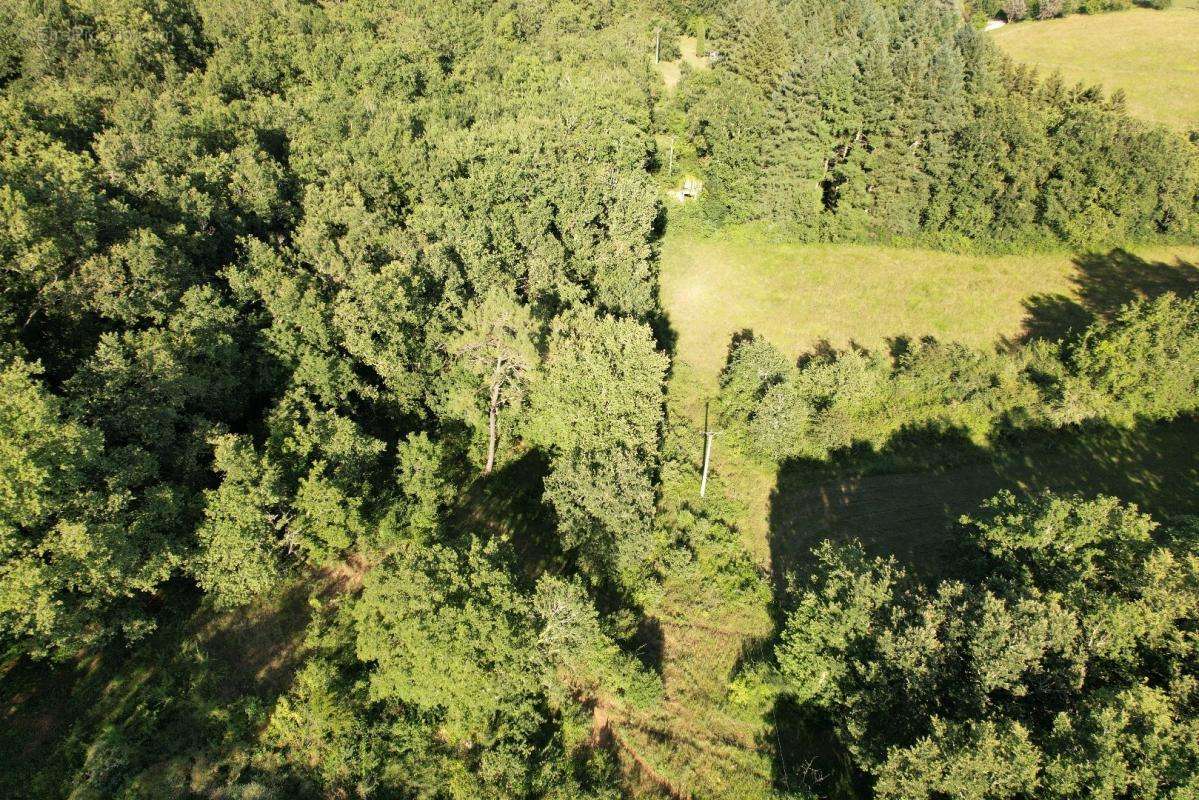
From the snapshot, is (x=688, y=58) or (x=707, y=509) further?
(x=688, y=58)

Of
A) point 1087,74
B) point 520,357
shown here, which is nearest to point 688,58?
point 1087,74

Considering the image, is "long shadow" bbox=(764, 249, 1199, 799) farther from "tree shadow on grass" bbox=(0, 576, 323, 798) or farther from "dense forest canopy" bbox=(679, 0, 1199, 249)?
"tree shadow on grass" bbox=(0, 576, 323, 798)

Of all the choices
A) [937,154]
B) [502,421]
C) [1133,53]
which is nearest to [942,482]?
[502,421]

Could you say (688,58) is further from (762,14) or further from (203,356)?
(203,356)

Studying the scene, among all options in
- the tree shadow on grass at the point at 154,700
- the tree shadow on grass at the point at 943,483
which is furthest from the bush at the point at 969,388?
the tree shadow on grass at the point at 154,700

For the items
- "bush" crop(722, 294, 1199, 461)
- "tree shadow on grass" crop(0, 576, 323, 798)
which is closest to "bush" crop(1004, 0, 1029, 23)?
"bush" crop(722, 294, 1199, 461)

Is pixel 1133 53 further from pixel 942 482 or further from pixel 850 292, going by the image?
pixel 942 482
